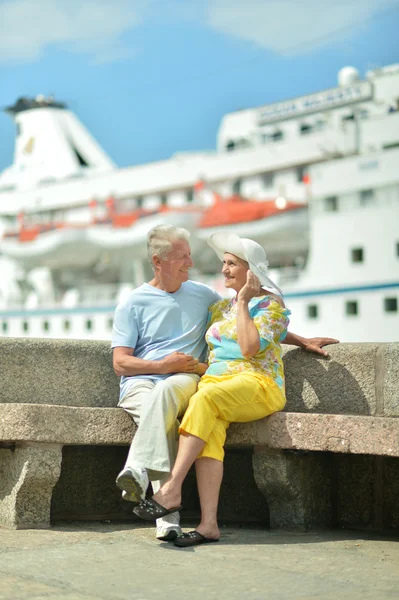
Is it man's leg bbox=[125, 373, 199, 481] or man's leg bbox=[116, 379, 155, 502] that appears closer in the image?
man's leg bbox=[116, 379, 155, 502]

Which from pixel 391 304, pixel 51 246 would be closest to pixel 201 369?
pixel 391 304

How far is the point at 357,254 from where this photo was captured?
2245 cm

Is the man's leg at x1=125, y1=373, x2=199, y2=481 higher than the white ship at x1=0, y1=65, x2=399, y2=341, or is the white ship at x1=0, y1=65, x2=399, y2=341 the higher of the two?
the white ship at x1=0, y1=65, x2=399, y2=341

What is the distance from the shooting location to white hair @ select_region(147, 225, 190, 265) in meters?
3.69

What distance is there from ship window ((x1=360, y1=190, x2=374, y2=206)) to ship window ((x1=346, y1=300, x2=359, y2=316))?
8.21 feet

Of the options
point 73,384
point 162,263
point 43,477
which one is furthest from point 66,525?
point 162,263

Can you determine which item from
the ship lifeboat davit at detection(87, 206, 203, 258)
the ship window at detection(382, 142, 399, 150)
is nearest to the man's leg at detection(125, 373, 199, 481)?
the ship window at detection(382, 142, 399, 150)

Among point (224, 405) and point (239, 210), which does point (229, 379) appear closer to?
point (224, 405)

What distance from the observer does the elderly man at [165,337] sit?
339 centimetres

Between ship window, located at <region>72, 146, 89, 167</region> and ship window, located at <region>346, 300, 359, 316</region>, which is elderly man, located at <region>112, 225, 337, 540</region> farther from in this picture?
ship window, located at <region>72, 146, 89, 167</region>

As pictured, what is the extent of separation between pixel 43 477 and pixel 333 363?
1.13m

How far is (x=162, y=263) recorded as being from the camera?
3686 millimetres

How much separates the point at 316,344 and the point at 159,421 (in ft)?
2.55

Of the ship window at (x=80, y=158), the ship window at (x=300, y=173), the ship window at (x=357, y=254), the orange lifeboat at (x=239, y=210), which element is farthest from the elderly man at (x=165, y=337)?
the ship window at (x=80, y=158)
